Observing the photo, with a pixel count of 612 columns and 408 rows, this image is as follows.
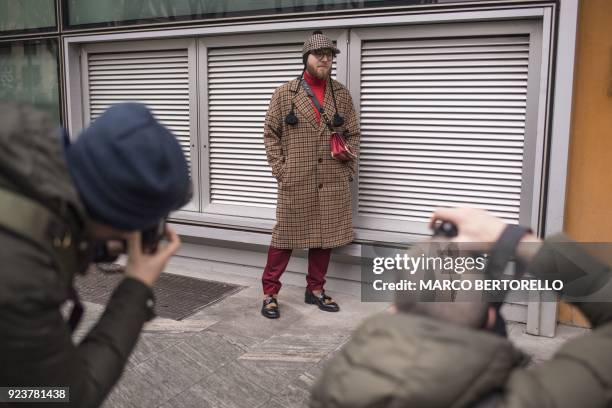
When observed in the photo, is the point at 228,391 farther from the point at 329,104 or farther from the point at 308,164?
the point at 329,104

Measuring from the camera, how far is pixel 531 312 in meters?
4.50

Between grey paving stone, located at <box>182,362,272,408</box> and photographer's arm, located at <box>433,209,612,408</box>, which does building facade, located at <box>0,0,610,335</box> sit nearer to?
grey paving stone, located at <box>182,362,272,408</box>

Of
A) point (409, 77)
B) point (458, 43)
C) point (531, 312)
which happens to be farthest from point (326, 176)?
point (531, 312)

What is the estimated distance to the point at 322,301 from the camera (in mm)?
5012

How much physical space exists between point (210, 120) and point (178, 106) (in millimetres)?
445

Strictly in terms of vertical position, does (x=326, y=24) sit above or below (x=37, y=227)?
above

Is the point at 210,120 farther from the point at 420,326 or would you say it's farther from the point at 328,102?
the point at 420,326

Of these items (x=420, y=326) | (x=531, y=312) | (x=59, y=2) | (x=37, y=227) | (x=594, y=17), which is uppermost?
(x=59, y=2)

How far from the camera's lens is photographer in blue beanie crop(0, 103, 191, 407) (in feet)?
4.17

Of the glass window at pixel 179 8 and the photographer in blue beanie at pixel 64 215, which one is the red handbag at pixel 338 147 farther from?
the photographer in blue beanie at pixel 64 215

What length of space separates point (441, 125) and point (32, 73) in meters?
4.72

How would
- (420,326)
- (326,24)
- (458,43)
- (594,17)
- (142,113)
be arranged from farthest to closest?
(326,24)
(458,43)
(594,17)
(142,113)
(420,326)

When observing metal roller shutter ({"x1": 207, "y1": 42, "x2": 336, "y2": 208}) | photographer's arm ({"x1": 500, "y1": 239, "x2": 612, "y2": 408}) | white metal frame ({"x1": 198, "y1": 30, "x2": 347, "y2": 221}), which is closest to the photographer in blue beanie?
photographer's arm ({"x1": 500, "y1": 239, "x2": 612, "y2": 408})

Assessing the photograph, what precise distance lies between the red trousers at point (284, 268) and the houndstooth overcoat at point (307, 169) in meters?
0.13
